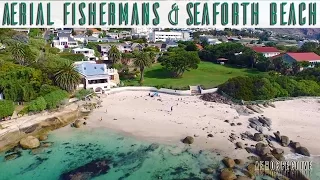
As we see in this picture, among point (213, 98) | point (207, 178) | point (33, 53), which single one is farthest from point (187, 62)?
point (207, 178)

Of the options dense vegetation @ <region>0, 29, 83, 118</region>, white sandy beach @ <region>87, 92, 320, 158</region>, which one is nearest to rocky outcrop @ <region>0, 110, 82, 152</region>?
dense vegetation @ <region>0, 29, 83, 118</region>

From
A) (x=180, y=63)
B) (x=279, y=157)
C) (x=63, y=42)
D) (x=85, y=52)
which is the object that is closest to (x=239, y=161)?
(x=279, y=157)

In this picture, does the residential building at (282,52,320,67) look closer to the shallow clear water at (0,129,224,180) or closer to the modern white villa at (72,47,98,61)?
the modern white villa at (72,47,98,61)

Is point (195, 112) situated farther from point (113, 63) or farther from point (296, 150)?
point (113, 63)

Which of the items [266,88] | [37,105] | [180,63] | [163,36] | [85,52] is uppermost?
[163,36]

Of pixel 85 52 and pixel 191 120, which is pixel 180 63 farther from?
pixel 85 52
